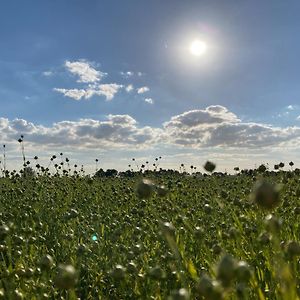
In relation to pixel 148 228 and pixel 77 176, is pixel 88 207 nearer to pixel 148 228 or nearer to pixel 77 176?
pixel 148 228

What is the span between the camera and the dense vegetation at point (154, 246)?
6.90ft

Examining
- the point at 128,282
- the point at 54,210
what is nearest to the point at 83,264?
the point at 128,282

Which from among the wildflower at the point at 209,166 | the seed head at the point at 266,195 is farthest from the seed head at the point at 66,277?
the wildflower at the point at 209,166

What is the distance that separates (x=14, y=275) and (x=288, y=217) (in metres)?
3.52

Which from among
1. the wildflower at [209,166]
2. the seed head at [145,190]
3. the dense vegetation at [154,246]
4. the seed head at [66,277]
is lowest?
the dense vegetation at [154,246]

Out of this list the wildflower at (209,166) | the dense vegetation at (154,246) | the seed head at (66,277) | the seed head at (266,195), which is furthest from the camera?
the wildflower at (209,166)

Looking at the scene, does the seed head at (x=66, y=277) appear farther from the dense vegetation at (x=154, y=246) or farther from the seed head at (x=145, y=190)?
the seed head at (x=145, y=190)

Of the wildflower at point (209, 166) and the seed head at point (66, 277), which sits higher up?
the wildflower at point (209, 166)

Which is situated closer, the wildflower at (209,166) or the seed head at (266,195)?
the seed head at (266,195)

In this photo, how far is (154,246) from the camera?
6.10m

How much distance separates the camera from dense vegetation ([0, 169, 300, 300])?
2.10 meters

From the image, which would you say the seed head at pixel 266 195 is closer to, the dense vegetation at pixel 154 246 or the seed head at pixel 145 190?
the dense vegetation at pixel 154 246

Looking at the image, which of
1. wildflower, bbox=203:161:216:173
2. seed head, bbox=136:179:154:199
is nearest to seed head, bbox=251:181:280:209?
seed head, bbox=136:179:154:199

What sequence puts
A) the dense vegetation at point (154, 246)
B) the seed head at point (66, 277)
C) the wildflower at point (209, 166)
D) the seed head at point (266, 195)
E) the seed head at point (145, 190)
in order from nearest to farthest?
1. the seed head at point (266, 195)
2. the seed head at point (66, 277)
3. the dense vegetation at point (154, 246)
4. the seed head at point (145, 190)
5. the wildflower at point (209, 166)
